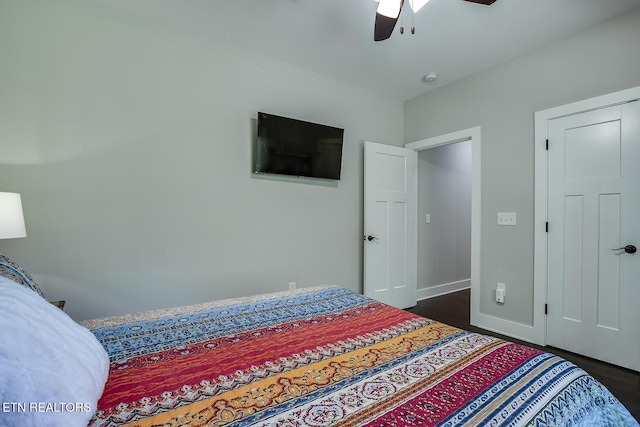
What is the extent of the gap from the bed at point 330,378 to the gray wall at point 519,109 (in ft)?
6.66

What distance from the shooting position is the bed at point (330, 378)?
2.60 feet

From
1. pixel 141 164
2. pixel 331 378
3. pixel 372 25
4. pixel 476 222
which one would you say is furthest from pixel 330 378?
pixel 476 222

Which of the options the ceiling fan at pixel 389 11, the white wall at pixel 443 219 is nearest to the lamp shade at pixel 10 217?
the ceiling fan at pixel 389 11

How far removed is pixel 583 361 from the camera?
2443 mm

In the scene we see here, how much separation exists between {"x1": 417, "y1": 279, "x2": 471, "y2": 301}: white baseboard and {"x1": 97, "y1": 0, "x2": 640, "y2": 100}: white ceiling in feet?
9.18

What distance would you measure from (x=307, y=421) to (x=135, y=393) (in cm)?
52

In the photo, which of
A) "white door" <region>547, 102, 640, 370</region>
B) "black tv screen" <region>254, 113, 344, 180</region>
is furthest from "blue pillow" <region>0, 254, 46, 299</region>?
"white door" <region>547, 102, 640, 370</region>

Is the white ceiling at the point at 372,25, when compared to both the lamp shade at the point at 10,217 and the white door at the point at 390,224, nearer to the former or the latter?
the white door at the point at 390,224

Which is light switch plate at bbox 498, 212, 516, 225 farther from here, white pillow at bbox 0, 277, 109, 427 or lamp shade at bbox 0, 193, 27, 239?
lamp shade at bbox 0, 193, 27, 239

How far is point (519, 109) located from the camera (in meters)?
2.92

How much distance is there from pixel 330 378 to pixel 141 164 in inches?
86.8

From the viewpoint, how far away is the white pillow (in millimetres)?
595

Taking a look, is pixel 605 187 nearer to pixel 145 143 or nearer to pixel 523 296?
pixel 523 296

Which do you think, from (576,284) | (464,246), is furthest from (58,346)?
(464,246)
